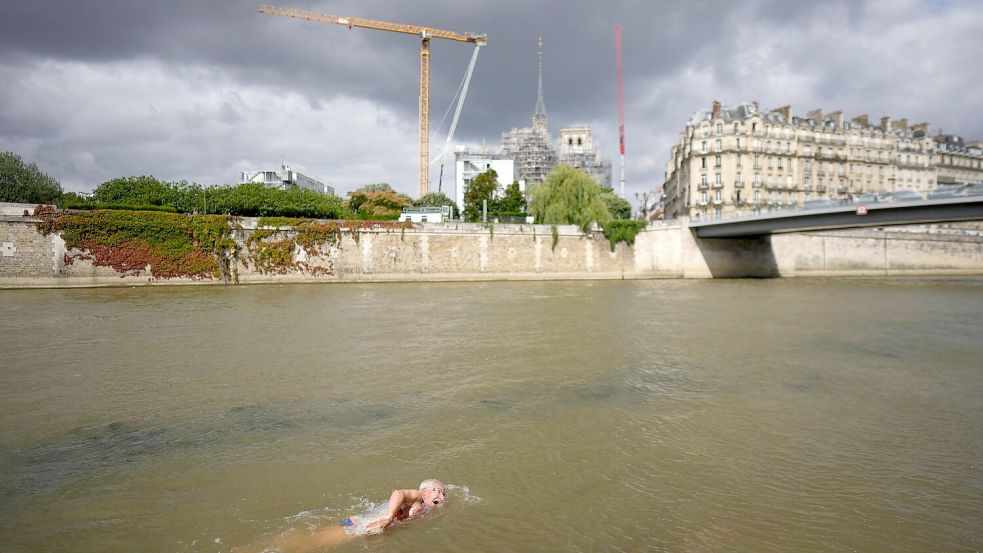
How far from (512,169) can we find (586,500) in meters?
94.6

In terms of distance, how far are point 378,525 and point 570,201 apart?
4400 cm

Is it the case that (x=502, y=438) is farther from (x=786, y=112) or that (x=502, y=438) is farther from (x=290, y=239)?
(x=786, y=112)

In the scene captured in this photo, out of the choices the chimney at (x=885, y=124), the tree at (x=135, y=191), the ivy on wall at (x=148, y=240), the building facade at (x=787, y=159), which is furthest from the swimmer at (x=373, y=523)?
the chimney at (x=885, y=124)

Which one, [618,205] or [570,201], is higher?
[618,205]

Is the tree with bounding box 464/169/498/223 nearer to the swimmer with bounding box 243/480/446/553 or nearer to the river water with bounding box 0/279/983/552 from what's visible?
the river water with bounding box 0/279/983/552

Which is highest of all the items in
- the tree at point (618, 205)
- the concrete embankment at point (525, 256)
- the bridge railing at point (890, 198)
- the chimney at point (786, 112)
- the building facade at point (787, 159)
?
the chimney at point (786, 112)

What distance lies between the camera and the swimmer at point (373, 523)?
4.61 metres

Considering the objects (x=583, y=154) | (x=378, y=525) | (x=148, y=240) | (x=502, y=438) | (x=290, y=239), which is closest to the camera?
(x=378, y=525)

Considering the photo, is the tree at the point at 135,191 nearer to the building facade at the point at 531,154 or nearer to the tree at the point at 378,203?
the tree at the point at 378,203

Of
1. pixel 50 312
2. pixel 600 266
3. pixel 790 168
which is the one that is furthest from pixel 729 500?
pixel 790 168

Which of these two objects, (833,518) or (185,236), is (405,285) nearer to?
(185,236)

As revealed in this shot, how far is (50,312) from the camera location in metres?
21.1

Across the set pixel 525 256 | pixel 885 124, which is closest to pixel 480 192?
pixel 525 256

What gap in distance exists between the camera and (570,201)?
47.2 meters
